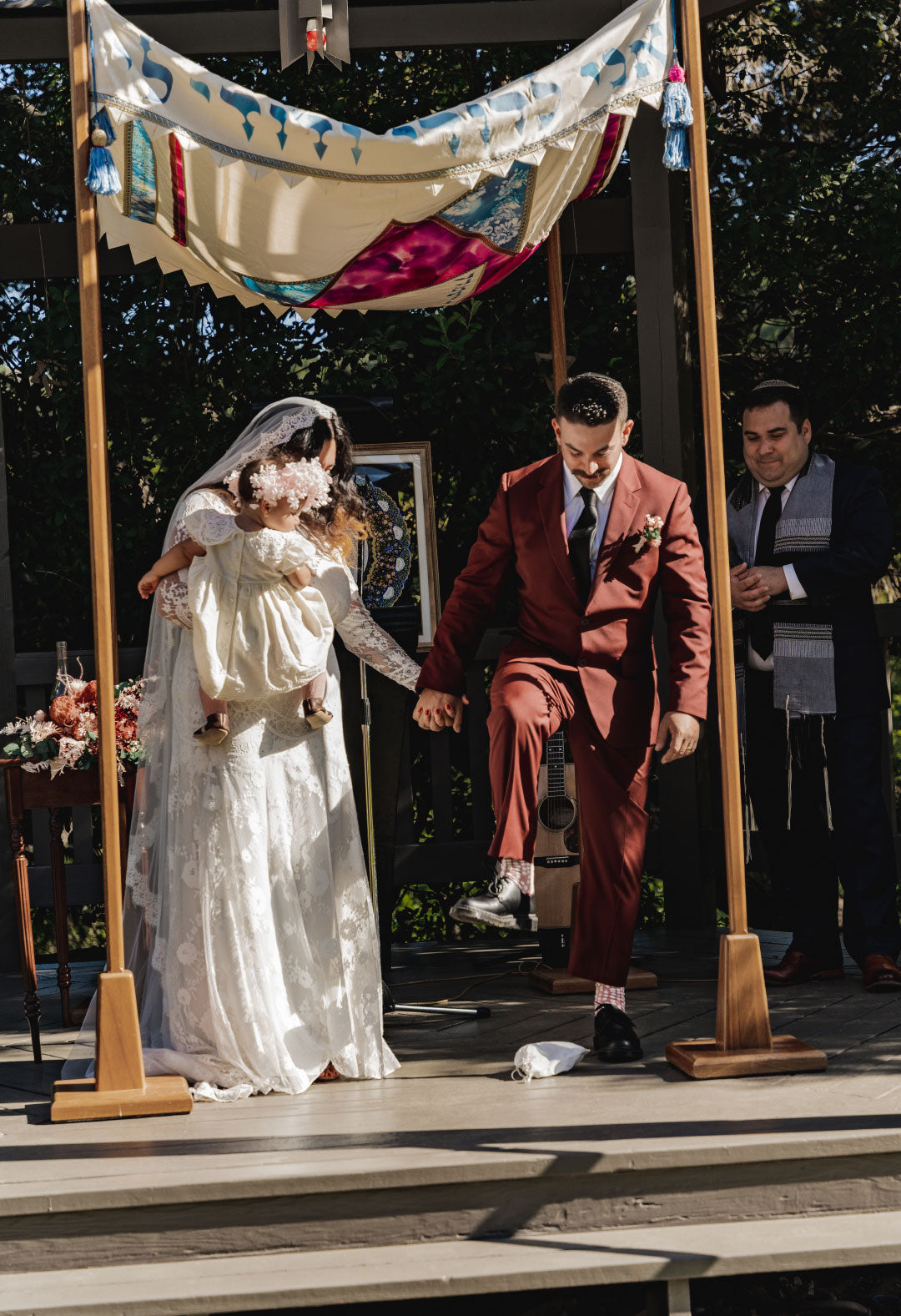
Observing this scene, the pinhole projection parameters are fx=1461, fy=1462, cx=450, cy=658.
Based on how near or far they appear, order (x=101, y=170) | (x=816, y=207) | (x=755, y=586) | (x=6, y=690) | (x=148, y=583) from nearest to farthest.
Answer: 1. (x=101, y=170)
2. (x=148, y=583)
3. (x=755, y=586)
4. (x=6, y=690)
5. (x=816, y=207)

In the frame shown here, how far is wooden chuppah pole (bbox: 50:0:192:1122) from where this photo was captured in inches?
135

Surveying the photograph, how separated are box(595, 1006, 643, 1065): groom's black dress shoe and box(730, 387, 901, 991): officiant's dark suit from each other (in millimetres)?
994

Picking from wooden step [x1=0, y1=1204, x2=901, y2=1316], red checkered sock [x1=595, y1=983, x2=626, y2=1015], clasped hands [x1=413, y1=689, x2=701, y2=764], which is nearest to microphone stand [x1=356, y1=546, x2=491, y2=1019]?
clasped hands [x1=413, y1=689, x2=701, y2=764]

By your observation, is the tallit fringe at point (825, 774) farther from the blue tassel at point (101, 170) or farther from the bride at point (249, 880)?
the blue tassel at point (101, 170)

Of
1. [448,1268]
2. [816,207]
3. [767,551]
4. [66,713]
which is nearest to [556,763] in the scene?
[767,551]

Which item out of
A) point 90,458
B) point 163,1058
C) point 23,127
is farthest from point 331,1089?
point 23,127

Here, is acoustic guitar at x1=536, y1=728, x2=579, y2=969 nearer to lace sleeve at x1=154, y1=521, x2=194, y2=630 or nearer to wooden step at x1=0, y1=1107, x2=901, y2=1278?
lace sleeve at x1=154, y1=521, x2=194, y2=630

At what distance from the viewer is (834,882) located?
4676 mm

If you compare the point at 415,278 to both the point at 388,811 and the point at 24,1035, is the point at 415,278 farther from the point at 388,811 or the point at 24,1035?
the point at 24,1035

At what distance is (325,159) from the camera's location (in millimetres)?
3633

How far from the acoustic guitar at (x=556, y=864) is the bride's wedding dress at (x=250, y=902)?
1070 millimetres

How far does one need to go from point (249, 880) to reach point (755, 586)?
1859 millimetres

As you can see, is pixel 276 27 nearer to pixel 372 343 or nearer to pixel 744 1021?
pixel 372 343

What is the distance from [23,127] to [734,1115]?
5141mm
